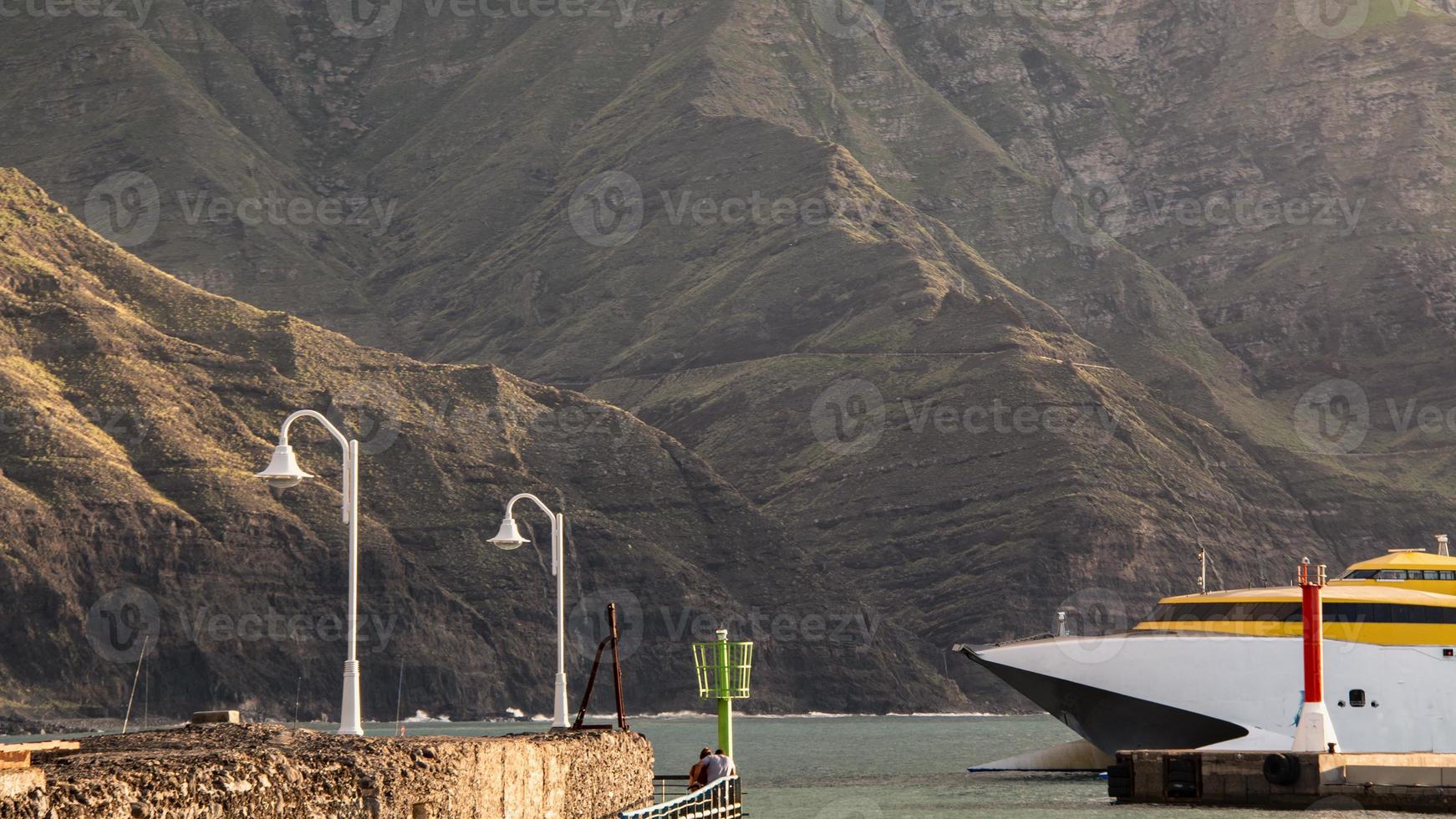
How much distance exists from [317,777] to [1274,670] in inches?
2105

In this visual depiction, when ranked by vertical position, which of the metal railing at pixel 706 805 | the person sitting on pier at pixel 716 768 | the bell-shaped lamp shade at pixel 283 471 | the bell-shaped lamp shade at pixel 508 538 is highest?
the bell-shaped lamp shade at pixel 283 471

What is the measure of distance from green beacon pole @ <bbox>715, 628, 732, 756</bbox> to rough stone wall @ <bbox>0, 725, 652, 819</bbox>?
931 cm

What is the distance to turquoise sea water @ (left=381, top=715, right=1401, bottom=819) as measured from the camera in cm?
6812

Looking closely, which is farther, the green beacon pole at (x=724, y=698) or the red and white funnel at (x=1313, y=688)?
the red and white funnel at (x=1313, y=688)

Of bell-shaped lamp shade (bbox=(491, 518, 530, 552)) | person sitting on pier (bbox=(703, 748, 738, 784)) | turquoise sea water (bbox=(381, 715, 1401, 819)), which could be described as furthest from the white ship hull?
bell-shaped lamp shade (bbox=(491, 518, 530, 552))

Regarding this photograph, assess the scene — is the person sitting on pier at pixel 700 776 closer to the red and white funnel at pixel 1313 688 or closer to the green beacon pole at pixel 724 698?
the green beacon pole at pixel 724 698

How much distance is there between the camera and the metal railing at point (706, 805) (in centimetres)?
3731

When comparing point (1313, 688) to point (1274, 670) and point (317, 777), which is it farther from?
point (317, 777)

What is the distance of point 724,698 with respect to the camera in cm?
4903

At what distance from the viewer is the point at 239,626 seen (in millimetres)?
197000

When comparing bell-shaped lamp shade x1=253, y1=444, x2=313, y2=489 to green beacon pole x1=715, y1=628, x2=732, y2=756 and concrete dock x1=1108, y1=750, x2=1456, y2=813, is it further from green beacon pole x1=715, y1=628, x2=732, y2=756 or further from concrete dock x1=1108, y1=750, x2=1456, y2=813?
concrete dock x1=1108, y1=750, x2=1456, y2=813

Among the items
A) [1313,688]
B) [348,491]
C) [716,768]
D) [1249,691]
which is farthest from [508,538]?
[1249,691]

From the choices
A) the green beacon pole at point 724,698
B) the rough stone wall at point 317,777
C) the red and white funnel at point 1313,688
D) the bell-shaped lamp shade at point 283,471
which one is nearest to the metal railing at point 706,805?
the rough stone wall at point 317,777

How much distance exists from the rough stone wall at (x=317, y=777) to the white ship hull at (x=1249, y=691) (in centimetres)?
3859
